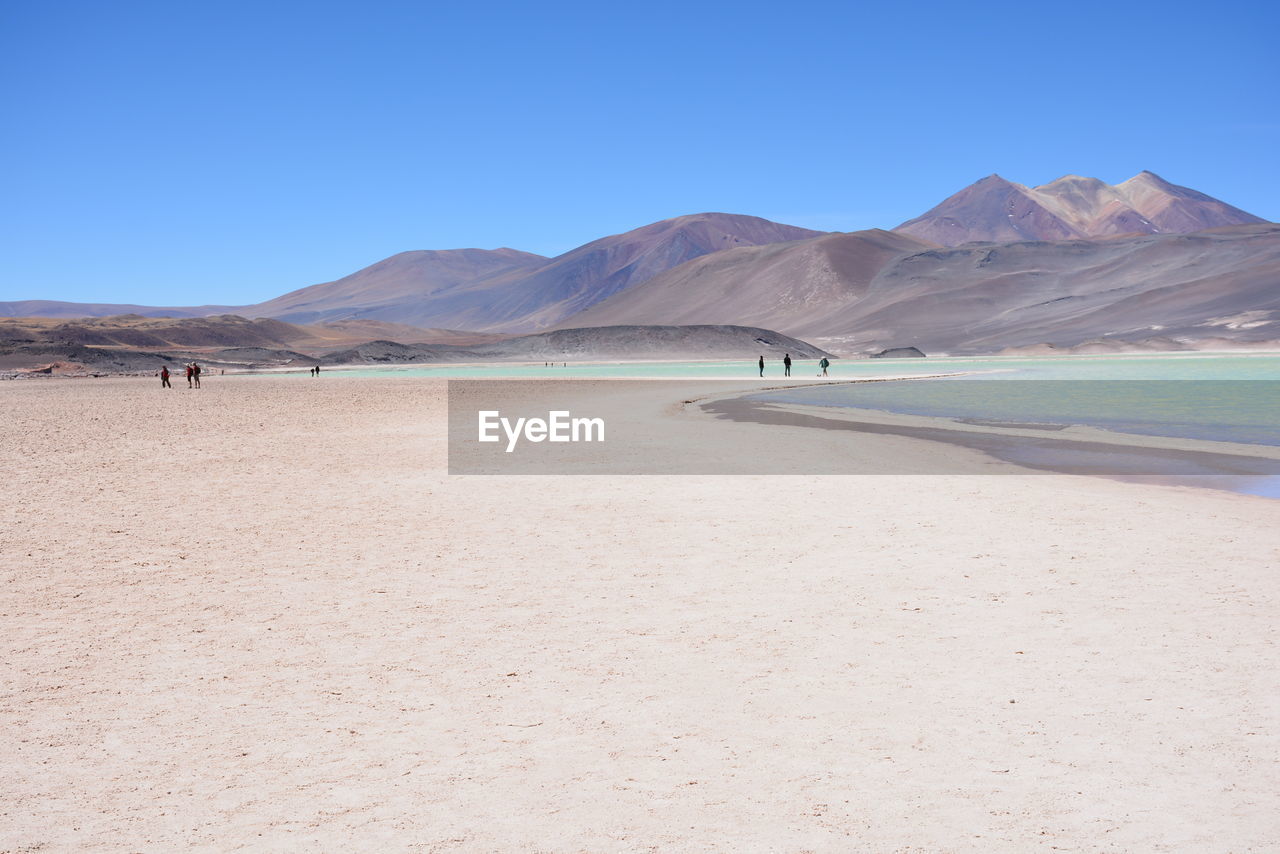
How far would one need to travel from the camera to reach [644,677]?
635 cm

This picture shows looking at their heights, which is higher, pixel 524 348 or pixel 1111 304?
pixel 1111 304

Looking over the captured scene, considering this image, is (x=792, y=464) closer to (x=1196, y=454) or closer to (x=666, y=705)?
(x=1196, y=454)

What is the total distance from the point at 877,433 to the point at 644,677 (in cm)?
1765

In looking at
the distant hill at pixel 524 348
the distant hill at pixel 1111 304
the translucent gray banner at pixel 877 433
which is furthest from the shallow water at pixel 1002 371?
Answer: the distant hill at pixel 1111 304

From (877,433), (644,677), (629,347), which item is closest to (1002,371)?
(877,433)

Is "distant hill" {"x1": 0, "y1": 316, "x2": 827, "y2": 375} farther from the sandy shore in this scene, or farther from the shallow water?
the sandy shore

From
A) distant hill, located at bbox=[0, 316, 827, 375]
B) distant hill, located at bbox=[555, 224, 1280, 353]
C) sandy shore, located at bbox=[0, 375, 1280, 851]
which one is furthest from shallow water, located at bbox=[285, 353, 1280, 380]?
distant hill, located at bbox=[555, 224, 1280, 353]

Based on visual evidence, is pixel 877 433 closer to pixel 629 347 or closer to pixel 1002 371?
pixel 1002 371

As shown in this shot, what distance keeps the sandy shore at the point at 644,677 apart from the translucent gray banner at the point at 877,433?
176 inches

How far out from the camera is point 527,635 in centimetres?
726

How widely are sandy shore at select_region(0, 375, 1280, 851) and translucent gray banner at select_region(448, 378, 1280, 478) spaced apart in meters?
4.46

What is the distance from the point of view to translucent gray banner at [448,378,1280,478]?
1703cm

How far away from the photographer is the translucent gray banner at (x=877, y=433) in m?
17.0

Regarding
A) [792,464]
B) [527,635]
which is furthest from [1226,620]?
[792,464]
